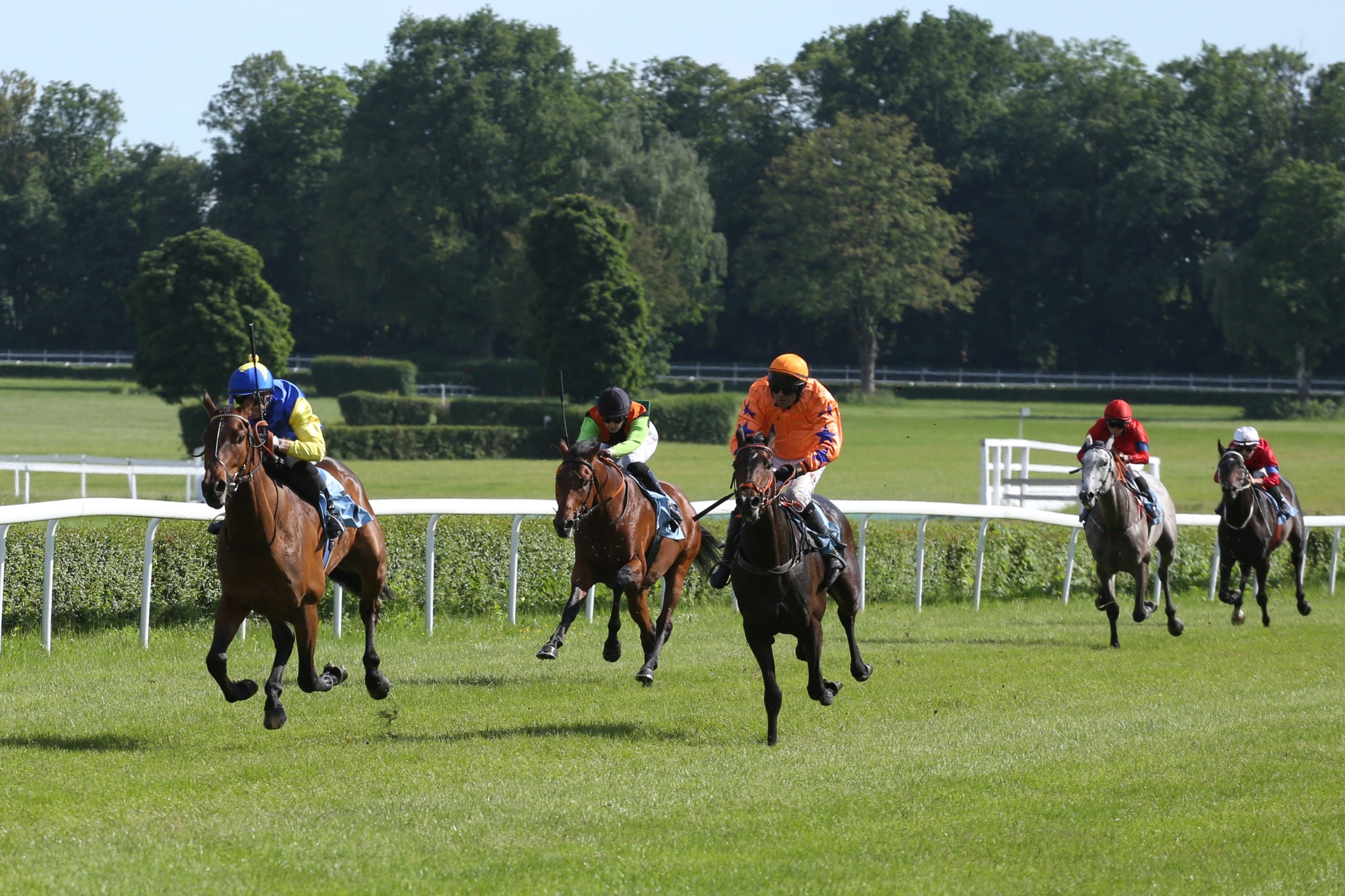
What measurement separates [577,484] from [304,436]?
1.40 m

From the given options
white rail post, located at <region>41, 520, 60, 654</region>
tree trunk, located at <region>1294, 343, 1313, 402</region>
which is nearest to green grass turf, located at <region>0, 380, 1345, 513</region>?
tree trunk, located at <region>1294, 343, 1313, 402</region>

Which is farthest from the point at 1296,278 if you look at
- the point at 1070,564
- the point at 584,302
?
the point at 1070,564

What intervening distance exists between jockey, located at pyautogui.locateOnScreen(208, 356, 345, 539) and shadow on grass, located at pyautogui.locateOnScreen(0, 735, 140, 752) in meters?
1.28

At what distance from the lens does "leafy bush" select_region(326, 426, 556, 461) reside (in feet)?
107

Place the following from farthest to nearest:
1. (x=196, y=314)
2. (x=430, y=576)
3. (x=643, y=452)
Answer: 1. (x=196, y=314)
2. (x=430, y=576)
3. (x=643, y=452)

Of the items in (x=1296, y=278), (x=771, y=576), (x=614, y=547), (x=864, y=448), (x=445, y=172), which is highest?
(x=445, y=172)

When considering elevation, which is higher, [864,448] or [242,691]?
[242,691]

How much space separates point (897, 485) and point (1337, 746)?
22.3m

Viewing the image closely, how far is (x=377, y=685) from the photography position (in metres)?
7.44

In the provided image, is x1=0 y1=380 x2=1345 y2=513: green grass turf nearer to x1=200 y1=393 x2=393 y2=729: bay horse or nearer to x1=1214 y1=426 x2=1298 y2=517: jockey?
x1=1214 y1=426 x2=1298 y2=517: jockey

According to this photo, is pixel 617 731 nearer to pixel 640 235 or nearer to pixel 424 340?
pixel 640 235

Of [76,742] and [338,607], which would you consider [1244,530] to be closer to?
[338,607]

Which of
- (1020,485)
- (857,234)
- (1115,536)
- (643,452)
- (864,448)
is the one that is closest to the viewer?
(643,452)

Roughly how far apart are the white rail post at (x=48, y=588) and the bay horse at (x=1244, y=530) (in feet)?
28.3
